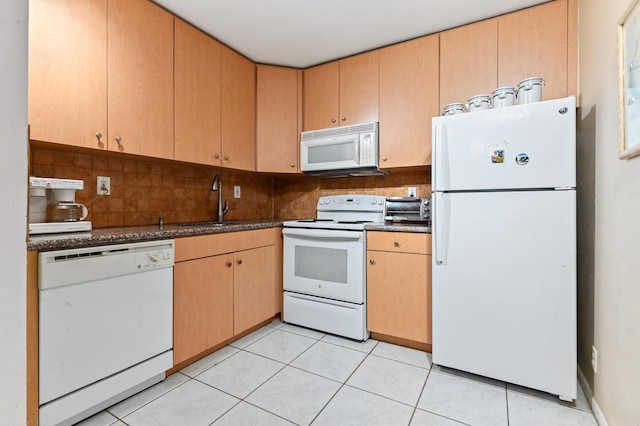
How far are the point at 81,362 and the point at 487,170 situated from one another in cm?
221

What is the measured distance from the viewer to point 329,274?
2320 mm

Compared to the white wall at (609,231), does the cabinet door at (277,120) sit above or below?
above

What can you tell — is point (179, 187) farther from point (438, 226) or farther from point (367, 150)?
point (438, 226)

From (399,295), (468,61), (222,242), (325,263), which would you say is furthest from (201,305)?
(468,61)

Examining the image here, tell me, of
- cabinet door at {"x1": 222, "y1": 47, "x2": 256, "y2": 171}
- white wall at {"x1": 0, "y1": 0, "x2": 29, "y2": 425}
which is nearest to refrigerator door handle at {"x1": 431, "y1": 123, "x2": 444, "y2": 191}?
cabinet door at {"x1": 222, "y1": 47, "x2": 256, "y2": 171}

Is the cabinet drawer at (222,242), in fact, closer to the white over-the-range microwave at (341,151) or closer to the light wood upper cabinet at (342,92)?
the white over-the-range microwave at (341,151)

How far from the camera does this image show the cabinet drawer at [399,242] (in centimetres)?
202

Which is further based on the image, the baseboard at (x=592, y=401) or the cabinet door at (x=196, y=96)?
the cabinet door at (x=196, y=96)

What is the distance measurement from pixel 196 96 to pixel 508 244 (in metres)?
2.21

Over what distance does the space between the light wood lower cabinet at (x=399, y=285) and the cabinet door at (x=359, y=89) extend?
1043mm

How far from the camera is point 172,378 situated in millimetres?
1766

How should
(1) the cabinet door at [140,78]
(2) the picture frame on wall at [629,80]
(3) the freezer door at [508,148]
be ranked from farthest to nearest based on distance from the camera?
(1) the cabinet door at [140,78]
(3) the freezer door at [508,148]
(2) the picture frame on wall at [629,80]

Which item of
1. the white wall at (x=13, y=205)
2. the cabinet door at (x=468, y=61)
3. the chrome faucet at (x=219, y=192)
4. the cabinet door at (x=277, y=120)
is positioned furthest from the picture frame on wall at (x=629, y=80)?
the chrome faucet at (x=219, y=192)

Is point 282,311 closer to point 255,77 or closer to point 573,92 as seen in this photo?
point 255,77
